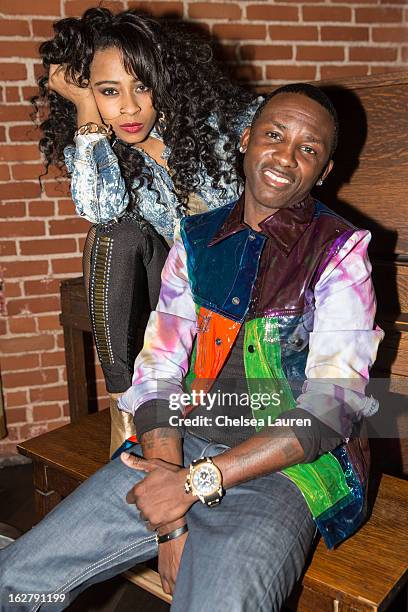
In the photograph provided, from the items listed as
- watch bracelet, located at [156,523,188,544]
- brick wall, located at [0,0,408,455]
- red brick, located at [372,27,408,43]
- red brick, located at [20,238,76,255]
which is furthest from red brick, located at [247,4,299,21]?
watch bracelet, located at [156,523,188,544]

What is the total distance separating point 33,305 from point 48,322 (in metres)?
0.10

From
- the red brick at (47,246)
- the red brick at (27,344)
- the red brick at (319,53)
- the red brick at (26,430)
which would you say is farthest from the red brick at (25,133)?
the red brick at (26,430)

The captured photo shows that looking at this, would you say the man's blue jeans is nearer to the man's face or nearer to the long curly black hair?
the man's face

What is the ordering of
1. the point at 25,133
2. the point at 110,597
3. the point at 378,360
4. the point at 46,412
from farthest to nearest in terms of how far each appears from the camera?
the point at 46,412, the point at 25,133, the point at 110,597, the point at 378,360

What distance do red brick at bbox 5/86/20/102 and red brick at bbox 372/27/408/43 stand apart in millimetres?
1549

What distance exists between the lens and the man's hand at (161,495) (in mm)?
1178

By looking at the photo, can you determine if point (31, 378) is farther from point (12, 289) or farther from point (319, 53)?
point (319, 53)

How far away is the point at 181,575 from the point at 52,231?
185 centimetres

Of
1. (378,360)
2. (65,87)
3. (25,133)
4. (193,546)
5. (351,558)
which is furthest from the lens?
(25,133)

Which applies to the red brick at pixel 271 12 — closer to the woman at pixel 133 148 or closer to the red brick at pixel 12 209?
the woman at pixel 133 148

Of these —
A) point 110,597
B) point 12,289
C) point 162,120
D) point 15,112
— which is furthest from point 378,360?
point 15,112

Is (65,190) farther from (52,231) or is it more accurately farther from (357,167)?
(357,167)

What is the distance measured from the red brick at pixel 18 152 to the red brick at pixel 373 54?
1437 millimetres

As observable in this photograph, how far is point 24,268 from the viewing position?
265cm
